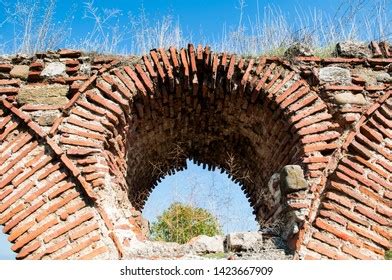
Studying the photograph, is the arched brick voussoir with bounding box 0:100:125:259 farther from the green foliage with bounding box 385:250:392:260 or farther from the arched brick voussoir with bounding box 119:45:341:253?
the green foliage with bounding box 385:250:392:260

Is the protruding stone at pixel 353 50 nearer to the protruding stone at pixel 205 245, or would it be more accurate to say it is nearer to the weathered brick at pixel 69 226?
the protruding stone at pixel 205 245

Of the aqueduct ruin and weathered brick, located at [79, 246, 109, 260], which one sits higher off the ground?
the aqueduct ruin

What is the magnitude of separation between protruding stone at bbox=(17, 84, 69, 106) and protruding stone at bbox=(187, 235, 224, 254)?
1.84 m

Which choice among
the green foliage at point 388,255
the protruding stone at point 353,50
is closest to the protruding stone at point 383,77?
the protruding stone at point 353,50

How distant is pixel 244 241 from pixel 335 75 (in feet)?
6.54

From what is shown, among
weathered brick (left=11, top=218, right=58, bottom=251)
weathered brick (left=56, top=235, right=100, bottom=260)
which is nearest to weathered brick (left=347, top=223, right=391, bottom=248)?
weathered brick (left=56, top=235, right=100, bottom=260)

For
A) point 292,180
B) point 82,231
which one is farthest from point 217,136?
point 82,231

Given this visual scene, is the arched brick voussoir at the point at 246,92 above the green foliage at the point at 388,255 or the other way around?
above

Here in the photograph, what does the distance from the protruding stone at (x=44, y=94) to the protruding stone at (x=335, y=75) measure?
2.60 meters

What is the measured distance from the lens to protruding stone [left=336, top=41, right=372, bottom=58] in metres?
5.05

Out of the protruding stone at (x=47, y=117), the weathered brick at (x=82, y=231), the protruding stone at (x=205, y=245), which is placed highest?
the protruding stone at (x=47, y=117)

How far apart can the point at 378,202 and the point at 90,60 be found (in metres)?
3.14

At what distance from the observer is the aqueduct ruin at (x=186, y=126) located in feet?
13.0

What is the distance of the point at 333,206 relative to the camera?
13.4ft
